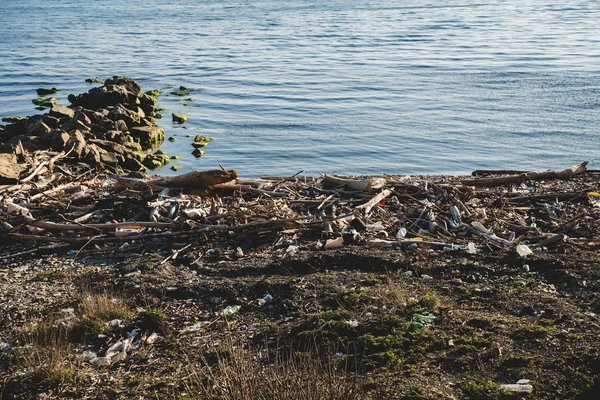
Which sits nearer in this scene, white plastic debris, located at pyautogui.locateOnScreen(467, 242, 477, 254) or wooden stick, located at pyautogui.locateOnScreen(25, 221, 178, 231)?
white plastic debris, located at pyautogui.locateOnScreen(467, 242, 477, 254)

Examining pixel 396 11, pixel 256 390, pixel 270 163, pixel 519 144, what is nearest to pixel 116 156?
pixel 270 163

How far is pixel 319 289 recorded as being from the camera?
6.26 m

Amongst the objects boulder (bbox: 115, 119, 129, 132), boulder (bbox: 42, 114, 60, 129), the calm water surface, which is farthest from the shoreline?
boulder (bbox: 115, 119, 129, 132)

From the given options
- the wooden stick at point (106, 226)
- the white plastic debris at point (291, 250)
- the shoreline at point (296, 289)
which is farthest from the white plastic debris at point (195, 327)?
the wooden stick at point (106, 226)

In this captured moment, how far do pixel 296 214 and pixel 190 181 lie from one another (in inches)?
58.8

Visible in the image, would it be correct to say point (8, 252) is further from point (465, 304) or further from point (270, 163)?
point (270, 163)

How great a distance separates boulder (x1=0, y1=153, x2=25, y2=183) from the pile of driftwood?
2.42 ft

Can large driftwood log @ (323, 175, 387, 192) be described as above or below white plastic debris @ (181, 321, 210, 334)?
above

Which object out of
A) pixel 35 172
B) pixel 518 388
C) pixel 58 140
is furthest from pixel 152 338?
pixel 58 140

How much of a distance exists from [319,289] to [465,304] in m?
1.28

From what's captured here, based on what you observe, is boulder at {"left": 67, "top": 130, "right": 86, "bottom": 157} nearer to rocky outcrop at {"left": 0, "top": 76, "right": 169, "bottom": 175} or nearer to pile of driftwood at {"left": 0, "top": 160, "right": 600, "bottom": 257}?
rocky outcrop at {"left": 0, "top": 76, "right": 169, "bottom": 175}

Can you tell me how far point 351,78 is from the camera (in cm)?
2905

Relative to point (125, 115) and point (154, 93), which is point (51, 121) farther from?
point (154, 93)

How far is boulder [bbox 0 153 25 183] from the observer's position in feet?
33.7
